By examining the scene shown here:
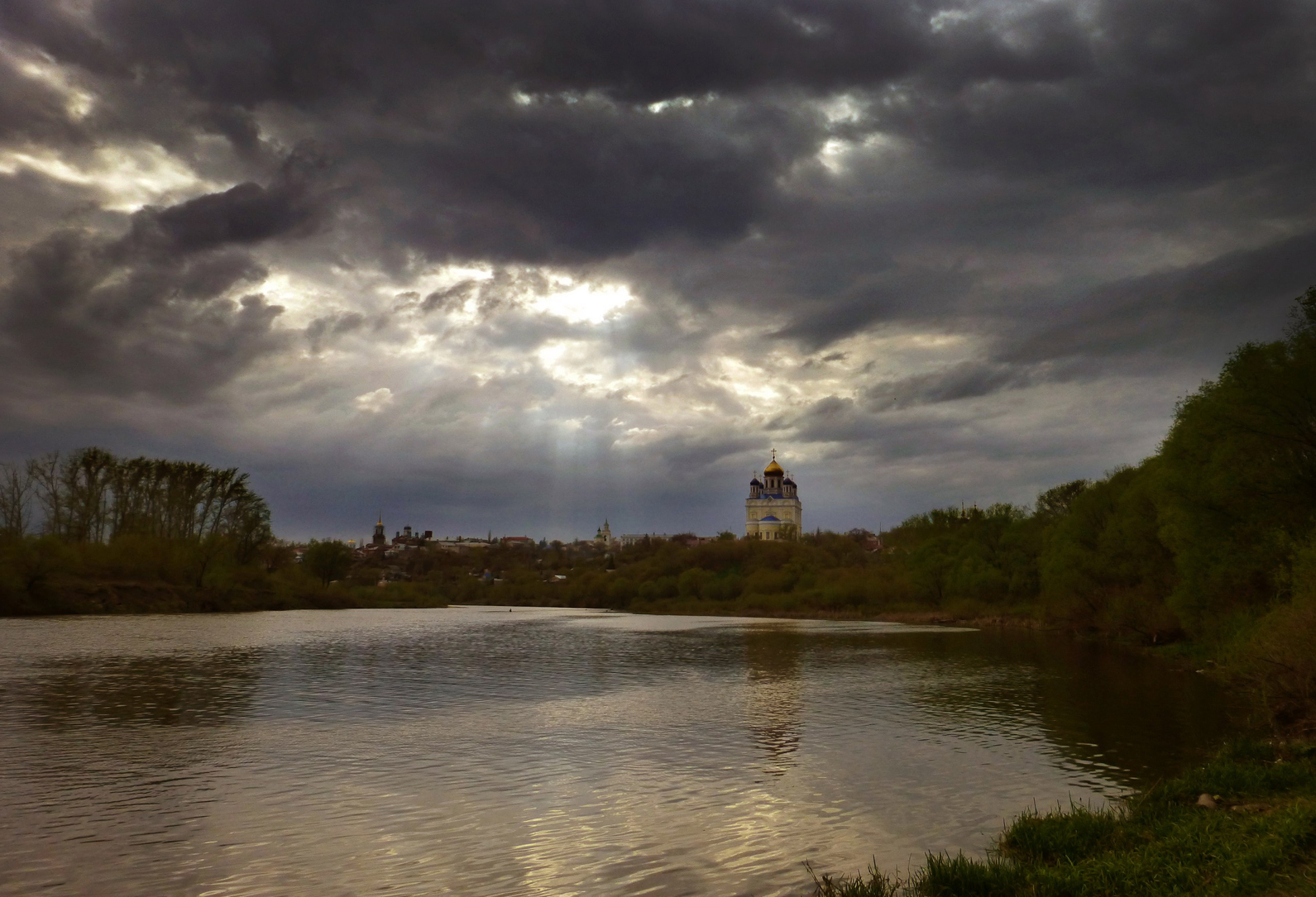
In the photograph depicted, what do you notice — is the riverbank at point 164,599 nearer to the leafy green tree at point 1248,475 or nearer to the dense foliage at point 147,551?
the dense foliage at point 147,551

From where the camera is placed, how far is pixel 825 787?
18484mm

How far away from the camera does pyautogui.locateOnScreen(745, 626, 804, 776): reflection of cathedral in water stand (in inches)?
902

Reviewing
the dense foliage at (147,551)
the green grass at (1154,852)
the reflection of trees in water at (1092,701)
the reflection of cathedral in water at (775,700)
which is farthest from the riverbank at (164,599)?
the green grass at (1154,852)

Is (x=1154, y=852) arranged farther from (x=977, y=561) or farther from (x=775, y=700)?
(x=977, y=561)

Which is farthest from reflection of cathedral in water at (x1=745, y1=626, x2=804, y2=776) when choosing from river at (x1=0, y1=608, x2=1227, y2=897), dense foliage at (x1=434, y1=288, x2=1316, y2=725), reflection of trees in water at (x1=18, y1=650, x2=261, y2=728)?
reflection of trees in water at (x1=18, y1=650, x2=261, y2=728)

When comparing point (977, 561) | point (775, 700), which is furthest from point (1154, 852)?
point (977, 561)

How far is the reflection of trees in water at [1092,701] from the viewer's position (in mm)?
22219

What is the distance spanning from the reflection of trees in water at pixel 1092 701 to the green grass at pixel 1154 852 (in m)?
3.74

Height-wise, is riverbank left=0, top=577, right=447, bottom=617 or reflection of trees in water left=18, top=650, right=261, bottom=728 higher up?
riverbank left=0, top=577, right=447, bottom=617

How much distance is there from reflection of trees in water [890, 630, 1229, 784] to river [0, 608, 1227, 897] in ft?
0.66

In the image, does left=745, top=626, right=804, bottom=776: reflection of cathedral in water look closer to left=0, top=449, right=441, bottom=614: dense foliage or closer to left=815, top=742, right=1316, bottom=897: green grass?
left=815, top=742, right=1316, bottom=897: green grass

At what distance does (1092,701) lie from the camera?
102 feet

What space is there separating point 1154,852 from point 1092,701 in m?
21.7

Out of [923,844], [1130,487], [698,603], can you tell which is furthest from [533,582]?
[923,844]
